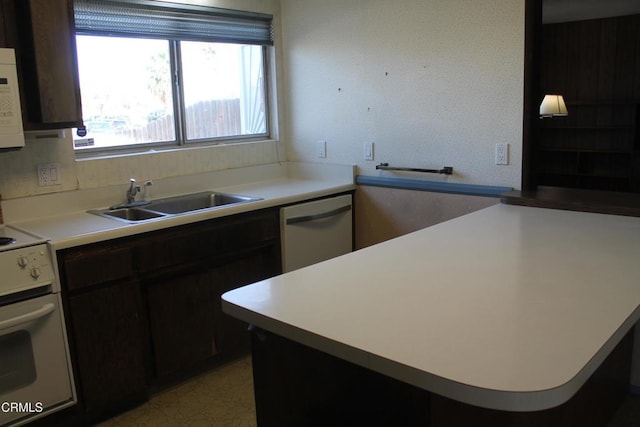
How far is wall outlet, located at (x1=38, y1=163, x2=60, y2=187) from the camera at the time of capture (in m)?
2.87

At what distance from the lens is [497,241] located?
6.98 ft

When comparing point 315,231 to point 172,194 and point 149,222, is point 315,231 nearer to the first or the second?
point 172,194

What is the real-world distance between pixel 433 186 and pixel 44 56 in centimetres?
211

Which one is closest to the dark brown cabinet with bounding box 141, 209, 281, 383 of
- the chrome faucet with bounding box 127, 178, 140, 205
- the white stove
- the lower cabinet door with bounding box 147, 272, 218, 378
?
the lower cabinet door with bounding box 147, 272, 218, 378

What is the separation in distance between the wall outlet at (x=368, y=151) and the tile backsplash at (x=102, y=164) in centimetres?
77

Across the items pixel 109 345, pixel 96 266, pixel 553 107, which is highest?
pixel 553 107

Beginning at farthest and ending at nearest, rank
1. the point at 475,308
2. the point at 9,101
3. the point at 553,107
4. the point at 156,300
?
1. the point at 553,107
2. the point at 156,300
3. the point at 9,101
4. the point at 475,308

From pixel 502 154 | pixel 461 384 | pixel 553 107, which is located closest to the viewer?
pixel 461 384

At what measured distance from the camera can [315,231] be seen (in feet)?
11.4

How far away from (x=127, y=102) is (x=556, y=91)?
17.3ft

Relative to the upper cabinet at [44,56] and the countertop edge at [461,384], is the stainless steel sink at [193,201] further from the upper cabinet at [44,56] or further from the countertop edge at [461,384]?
the countertop edge at [461,384]

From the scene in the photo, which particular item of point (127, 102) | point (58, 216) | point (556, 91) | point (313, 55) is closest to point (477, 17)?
point (313, 55)
